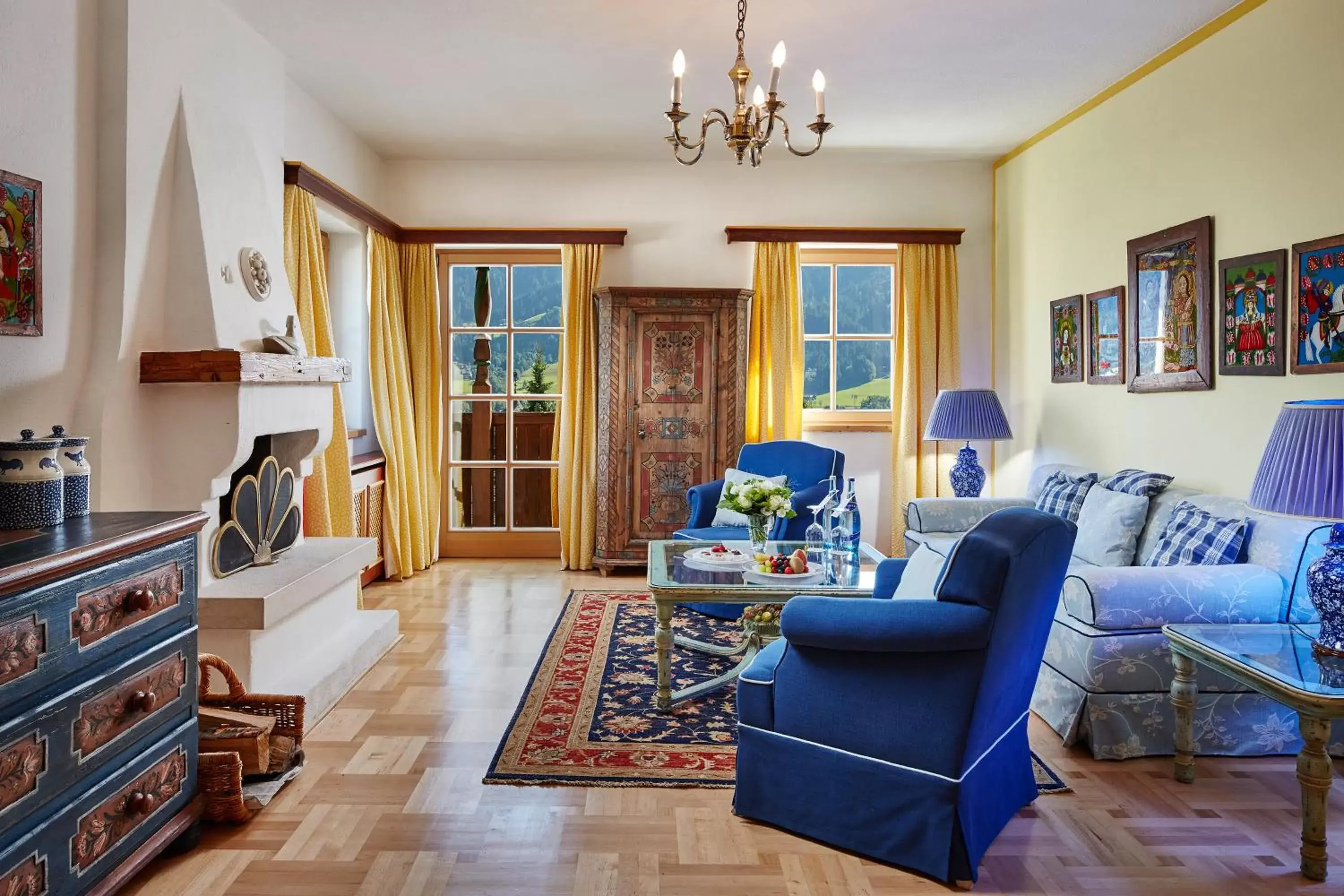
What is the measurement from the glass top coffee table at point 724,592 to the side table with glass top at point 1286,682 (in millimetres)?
984

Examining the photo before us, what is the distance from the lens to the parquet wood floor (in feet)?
7.30

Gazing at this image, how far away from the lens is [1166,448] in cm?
422

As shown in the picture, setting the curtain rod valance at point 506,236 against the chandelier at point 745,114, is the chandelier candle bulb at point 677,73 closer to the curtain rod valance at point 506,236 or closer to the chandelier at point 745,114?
the chandelier at point 745,114

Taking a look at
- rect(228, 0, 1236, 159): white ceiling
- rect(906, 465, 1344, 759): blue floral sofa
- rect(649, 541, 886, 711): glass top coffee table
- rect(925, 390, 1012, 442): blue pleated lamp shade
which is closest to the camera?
rect(906, 465, 1344, 759): blue floral sofa

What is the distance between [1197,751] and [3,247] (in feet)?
12.9

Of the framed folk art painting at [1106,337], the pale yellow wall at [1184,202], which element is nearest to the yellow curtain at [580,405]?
the pale yellow wall at [1184,202]

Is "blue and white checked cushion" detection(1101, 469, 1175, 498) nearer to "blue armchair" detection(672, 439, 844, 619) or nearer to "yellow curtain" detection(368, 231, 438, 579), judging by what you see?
"blue armchair" detection(672, 439, 844, 619)

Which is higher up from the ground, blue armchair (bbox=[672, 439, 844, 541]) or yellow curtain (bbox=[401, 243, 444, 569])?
yellow curtain (bbox=[401, 243, 444, 569])

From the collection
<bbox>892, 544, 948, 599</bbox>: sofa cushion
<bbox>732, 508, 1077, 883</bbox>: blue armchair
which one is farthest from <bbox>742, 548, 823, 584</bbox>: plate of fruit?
<bbox>732, 508, 1077, 883</bbox>: blue armchair

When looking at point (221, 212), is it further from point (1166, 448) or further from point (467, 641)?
point (1166, 448)

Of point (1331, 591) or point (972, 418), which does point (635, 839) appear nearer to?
point (1331, 591)

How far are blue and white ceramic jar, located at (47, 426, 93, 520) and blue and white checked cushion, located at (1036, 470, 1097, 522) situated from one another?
3.81 meters

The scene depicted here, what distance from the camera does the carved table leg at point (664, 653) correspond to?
330 cm

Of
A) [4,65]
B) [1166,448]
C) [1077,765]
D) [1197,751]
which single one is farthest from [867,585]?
[4,65]
